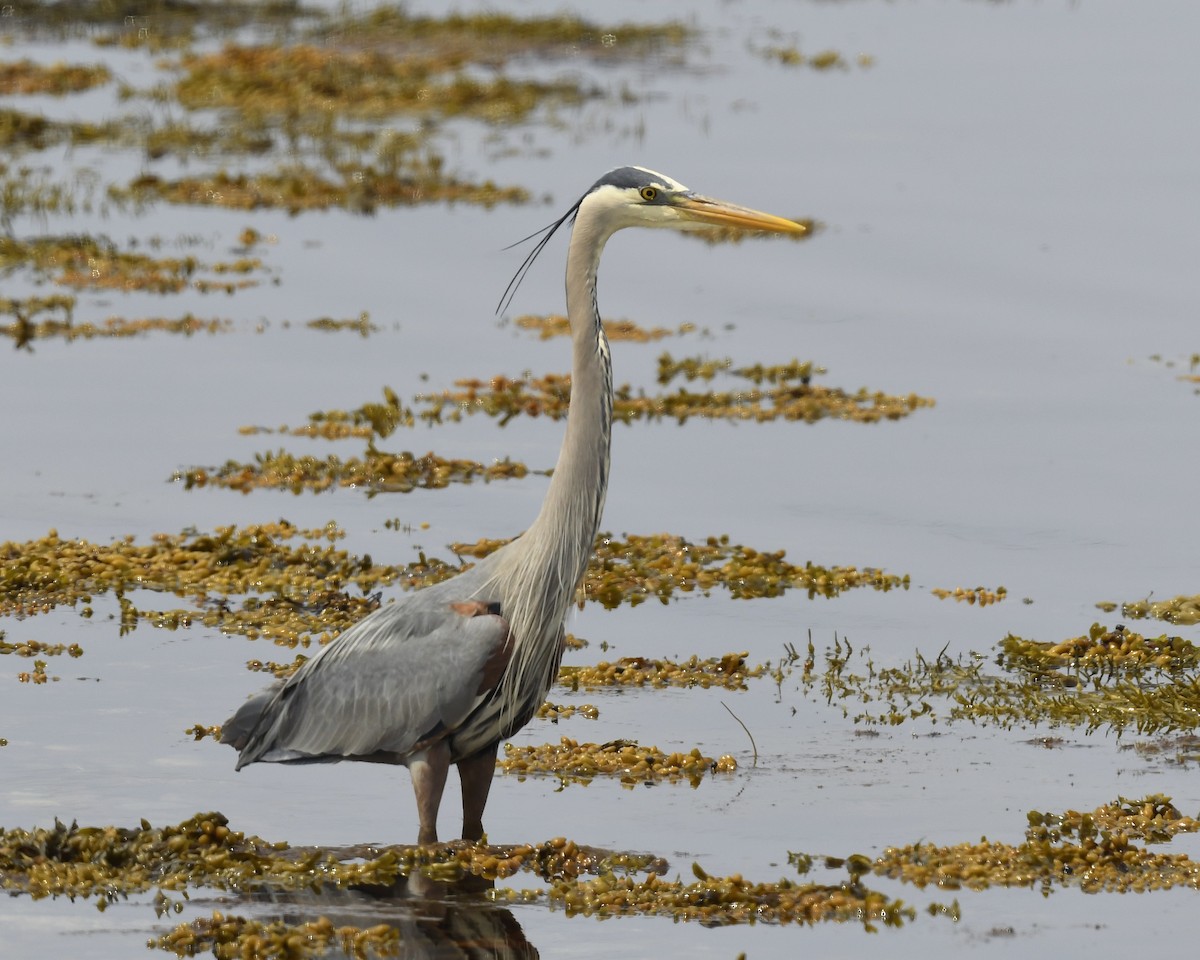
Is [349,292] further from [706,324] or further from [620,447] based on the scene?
[620,447]

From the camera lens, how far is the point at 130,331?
18.5 meters

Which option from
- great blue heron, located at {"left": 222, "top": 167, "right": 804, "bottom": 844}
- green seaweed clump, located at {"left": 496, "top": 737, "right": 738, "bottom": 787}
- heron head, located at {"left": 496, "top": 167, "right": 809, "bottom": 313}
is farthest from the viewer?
green seaweed clump, located at {"left": 496, "top": 737, "right": 738, "bottom": 787}

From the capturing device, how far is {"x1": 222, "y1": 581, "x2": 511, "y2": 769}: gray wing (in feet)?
28.7

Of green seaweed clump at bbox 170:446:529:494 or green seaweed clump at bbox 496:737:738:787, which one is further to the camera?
green seaweed clump at bbox 170:446:529:494

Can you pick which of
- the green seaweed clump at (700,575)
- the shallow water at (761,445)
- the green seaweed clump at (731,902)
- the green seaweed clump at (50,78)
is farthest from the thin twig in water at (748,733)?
the green seaweed clump at (50,78)

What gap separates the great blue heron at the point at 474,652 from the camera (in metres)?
8.80

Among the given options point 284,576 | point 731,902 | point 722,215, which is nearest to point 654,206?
point 722,215

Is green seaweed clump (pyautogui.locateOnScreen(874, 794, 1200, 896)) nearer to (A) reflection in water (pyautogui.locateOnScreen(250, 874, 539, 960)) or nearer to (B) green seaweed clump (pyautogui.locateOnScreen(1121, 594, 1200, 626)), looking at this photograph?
(A) reflection in water (pyautogui.locateOnScreen(250, 874, 539, 960))

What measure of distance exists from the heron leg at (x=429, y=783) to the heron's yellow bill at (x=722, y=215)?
2.45 metres

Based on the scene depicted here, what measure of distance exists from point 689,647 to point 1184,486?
493cm

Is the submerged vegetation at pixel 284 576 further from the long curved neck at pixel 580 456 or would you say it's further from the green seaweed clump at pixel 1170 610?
the long curved neck at pixel 580 456

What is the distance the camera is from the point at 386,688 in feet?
29.0

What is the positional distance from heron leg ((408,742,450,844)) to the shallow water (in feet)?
1.10

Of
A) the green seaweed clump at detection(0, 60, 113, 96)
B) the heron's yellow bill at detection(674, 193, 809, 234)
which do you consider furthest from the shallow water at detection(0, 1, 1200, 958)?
the heron's yellow bill at detection(674, 193, 809, 234)
